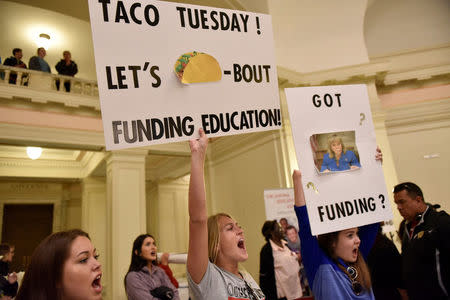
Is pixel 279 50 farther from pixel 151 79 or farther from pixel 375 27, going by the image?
pixel 151 79

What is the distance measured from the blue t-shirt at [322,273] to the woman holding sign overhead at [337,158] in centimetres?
27

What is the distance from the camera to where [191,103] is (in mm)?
1483

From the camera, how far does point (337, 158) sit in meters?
1.85

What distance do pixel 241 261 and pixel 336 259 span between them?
1.79ft

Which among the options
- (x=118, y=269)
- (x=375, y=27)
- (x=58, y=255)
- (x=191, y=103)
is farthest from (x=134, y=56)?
(x=375, y=27)

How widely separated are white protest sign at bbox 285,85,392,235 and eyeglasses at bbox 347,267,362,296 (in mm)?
201

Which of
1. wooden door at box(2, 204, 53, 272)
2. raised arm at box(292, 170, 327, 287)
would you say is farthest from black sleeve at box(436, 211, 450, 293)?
wooden door at box(2, 204, 53, 272)

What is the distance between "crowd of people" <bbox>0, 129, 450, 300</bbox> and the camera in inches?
47.3

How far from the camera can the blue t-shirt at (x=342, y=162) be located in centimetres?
180

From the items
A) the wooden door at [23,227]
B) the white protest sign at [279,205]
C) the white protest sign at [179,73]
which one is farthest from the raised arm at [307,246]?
the wooden door at [23,227]

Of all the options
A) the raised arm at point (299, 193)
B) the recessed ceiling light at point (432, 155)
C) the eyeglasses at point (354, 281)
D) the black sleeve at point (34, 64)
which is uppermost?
the black sleeve at point (34, 64)

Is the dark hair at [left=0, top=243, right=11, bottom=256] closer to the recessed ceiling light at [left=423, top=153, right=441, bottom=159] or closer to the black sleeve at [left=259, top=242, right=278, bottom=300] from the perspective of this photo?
the black sleeve at [left=259, top=242, right=278, bottom=300]

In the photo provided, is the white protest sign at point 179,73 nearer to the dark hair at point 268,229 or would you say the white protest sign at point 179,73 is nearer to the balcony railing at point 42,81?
the dark hair at point 268,229

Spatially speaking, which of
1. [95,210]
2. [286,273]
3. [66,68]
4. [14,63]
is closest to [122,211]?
[66,68]
